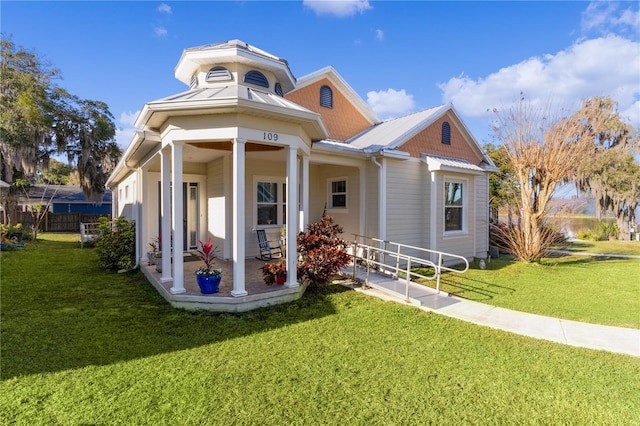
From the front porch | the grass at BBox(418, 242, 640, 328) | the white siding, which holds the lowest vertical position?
the grass at BBox(418, 242, 640, 328)

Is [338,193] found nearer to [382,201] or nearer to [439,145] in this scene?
[382,201]

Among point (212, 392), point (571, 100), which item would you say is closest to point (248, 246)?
point (212, 392)

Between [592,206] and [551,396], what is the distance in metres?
25.4

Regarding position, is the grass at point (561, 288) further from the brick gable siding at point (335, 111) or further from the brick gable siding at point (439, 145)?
the brick gable siding at point (335, 111)

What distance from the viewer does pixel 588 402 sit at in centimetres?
307

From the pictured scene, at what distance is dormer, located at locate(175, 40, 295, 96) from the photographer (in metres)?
6.83

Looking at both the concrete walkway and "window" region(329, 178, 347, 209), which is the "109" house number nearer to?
the concrete walkway

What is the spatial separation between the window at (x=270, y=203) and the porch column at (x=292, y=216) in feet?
11.7

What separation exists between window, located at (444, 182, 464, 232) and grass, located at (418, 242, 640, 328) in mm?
1403

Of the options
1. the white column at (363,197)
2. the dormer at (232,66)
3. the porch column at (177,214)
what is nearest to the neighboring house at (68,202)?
the dormer at (232,66)

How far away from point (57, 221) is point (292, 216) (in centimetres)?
2481

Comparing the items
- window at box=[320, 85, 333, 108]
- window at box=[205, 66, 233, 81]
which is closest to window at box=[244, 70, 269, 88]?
window at box=[205, 66, 233, 81]

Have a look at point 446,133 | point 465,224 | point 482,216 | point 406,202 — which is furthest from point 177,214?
point 482,216

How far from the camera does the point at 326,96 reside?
1079 centimetres
